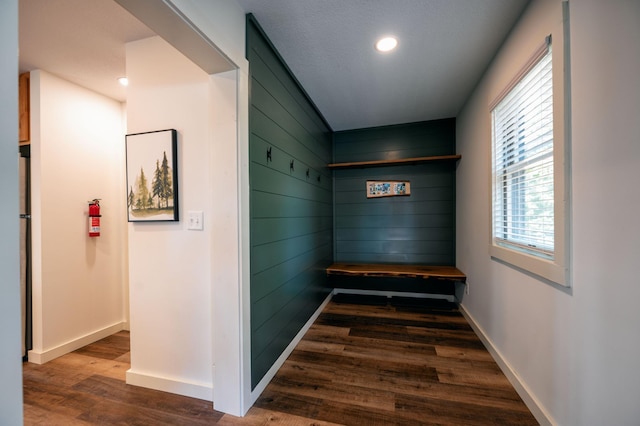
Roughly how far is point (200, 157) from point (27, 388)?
7.15 feet

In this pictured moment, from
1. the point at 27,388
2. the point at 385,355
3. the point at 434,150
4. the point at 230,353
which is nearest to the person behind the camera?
the point at 230,353

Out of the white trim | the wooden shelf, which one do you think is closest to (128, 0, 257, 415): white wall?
the wooden shelf

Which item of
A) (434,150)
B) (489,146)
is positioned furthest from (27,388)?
(434,150)

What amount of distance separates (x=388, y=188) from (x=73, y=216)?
3.75 metres

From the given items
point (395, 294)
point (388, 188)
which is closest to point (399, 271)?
point (395, 294)

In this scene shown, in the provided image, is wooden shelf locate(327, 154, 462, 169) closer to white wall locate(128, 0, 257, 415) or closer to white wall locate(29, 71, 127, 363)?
white wall locate(128, 0, 257, 415)

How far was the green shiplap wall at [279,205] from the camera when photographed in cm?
182

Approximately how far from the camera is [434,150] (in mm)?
3768

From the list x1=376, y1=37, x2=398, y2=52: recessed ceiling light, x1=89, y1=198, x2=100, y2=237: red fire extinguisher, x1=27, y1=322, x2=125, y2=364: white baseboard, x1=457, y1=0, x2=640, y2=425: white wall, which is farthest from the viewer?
x1=89, y1=198, x2=100, y2=237: red fire extinguisher

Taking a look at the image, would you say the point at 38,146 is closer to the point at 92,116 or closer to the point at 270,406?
the point at 92,116

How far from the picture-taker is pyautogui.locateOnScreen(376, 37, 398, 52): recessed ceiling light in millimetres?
2004

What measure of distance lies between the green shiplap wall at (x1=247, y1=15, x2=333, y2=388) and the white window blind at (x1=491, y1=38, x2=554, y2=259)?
1752 millimetres

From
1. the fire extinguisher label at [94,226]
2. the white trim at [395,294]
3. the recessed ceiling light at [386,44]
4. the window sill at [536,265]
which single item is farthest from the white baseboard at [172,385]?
the recessed ceiling light at [386,44]

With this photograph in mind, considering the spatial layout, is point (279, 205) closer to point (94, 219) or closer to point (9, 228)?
point (9, 228)
